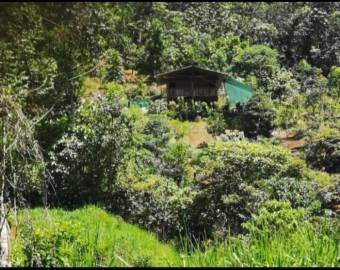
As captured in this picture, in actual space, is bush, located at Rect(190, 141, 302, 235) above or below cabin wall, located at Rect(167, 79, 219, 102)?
below

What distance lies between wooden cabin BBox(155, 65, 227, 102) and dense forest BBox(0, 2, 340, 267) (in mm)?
773

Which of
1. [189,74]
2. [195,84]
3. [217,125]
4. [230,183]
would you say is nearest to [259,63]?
[195,84]

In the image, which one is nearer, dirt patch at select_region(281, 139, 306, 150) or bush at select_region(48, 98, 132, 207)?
bush at select_region(48, 98, 132, 207)

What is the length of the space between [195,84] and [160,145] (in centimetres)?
949

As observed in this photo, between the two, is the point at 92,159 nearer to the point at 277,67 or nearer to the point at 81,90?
the point at 81,90

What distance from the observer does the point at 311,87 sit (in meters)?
23.6

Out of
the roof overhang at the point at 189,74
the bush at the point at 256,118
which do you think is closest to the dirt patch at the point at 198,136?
the bush at the point at 256,118

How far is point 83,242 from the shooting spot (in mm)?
5219

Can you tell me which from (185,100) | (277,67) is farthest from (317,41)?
(185,100)

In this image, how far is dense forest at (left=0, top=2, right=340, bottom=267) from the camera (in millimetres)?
3507

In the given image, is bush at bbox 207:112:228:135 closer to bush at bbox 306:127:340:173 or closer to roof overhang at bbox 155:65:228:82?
roof overhang at bbox 155:65:228:82

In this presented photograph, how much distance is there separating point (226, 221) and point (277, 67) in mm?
16926

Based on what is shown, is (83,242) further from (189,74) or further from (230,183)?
(189,74)

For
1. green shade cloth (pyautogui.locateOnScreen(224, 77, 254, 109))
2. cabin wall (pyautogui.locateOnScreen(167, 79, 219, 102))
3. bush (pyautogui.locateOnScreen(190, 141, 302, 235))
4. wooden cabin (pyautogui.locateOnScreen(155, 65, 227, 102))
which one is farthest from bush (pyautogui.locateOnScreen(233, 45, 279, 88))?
bush (pyautogui.locateOnScreen(190, 141, 302, 235))
